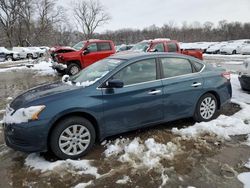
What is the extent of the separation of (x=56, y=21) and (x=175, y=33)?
28436 millimetres

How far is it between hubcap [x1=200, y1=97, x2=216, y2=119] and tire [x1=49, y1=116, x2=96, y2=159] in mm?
2430

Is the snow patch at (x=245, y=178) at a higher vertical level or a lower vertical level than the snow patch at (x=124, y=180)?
lower

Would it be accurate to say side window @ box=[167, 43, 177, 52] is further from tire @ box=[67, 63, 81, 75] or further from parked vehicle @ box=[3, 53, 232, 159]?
parked vehicle @ box=[3, 53, 232, 159]

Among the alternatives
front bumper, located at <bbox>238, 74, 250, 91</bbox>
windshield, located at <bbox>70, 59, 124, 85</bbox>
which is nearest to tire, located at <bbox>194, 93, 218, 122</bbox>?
windshield, located at <bbox>70, 59, 124, 85</bbox>

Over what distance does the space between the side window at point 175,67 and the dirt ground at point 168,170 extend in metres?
1.26

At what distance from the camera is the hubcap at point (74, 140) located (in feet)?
13.2

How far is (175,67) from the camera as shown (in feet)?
16.9

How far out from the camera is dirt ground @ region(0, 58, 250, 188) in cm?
344

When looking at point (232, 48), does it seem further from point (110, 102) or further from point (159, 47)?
point (110, 102)

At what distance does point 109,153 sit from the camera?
4.26m

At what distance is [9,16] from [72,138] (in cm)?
5427

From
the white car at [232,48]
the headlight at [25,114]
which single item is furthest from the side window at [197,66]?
the white car at [232,48]

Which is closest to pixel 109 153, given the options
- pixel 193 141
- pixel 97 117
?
pixel 97 117

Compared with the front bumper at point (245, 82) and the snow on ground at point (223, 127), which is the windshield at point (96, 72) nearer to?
the snow on ground at point (223, 127)
